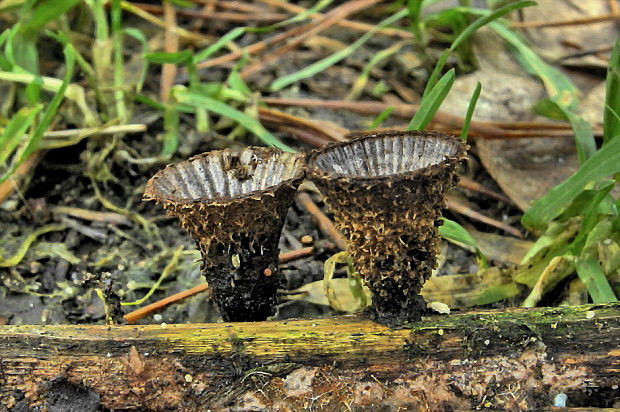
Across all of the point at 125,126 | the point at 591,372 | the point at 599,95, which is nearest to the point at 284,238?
the point at 125,126

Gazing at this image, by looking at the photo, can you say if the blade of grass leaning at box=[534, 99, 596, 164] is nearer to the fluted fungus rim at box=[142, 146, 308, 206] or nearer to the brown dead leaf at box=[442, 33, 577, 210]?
the brown dead leaf at box=[442, 33, 577, 210]

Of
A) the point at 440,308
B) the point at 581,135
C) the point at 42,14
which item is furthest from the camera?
the point at 42,14

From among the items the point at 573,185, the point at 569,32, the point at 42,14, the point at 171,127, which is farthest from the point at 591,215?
the point at 42,14

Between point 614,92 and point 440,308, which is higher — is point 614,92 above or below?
above

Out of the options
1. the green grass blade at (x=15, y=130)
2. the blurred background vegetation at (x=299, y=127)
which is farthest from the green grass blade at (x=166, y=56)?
the green grass blade at (x=15, y=130)

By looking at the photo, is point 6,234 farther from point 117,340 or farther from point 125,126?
point 117,340

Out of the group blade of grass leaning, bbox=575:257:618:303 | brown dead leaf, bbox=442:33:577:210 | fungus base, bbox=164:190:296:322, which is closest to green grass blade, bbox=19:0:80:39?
fungus base, bbox=164:190:296:322

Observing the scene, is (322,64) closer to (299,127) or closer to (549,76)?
(299,127)
